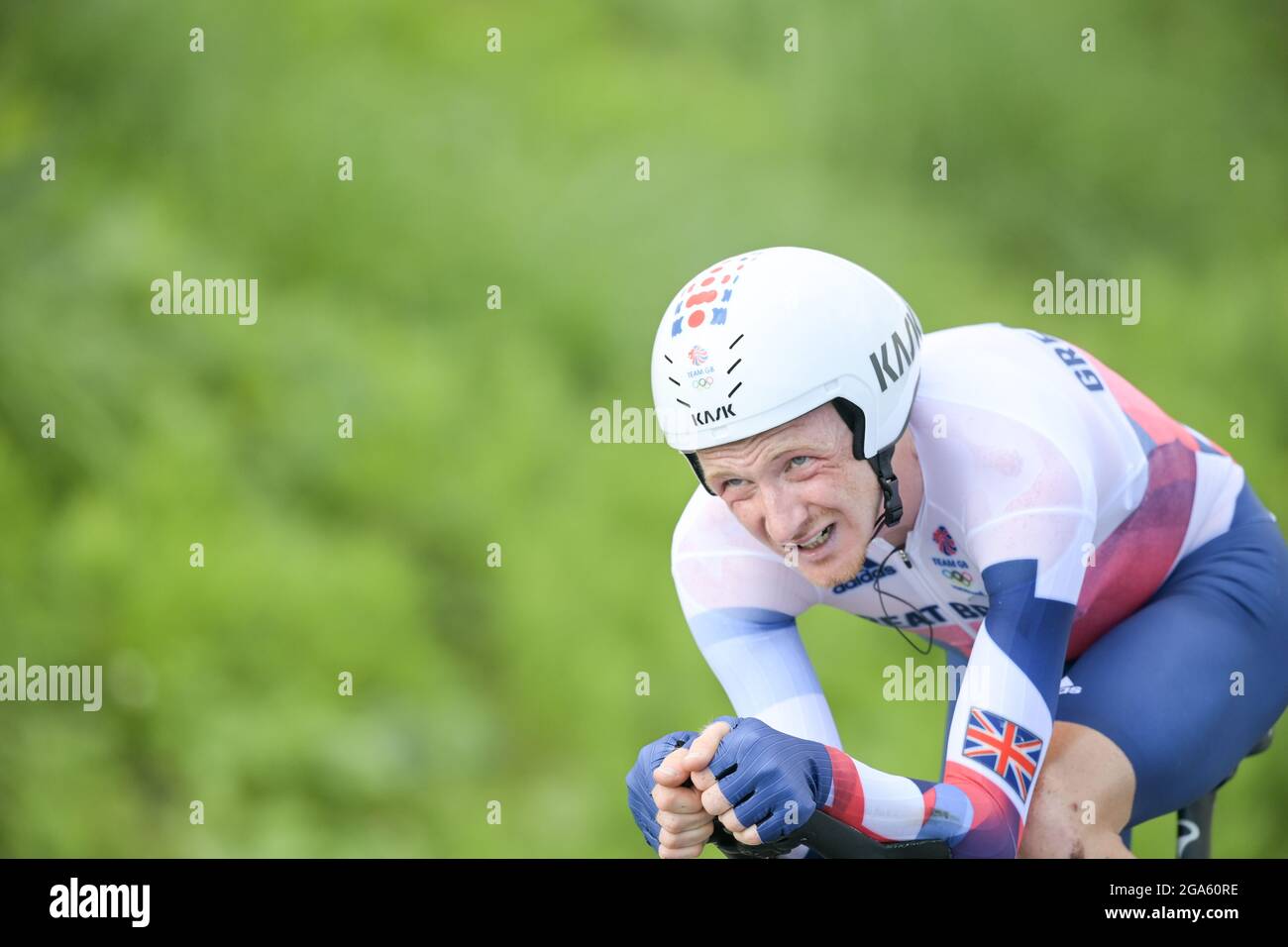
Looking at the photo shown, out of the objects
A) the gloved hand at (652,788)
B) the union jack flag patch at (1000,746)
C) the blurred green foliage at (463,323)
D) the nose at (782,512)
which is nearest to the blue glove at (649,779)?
the gloved hand at (652,788)

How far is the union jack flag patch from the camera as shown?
264cm

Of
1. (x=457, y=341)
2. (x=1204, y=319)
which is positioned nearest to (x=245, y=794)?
(x=457, y=341)

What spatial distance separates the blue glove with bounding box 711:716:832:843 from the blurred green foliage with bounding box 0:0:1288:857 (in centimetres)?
577

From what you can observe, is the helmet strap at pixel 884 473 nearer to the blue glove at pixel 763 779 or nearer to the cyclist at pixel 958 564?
the cyclist at pixel 958 564

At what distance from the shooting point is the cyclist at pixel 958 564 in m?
2.58

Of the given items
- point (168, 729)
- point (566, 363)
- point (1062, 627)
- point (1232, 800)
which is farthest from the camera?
point (566, 363)

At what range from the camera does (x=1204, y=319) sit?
29.7ft

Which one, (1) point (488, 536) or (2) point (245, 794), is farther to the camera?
(1) point (488, 536)

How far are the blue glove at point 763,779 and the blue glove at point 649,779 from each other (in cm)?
8

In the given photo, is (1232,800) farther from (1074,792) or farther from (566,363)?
(1074,792)

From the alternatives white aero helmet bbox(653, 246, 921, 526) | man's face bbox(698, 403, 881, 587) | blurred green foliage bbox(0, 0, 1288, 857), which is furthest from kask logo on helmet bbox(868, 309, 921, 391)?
blurred green foliage bbox(0, 0, 1288, 857)

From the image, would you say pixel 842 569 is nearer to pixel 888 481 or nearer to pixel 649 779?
pixel 888 481

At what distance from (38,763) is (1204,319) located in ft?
23.4

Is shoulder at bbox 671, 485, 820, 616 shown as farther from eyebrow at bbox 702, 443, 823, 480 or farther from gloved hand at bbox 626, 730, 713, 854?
gloved hand at bbox 626, 730, 713, 854
